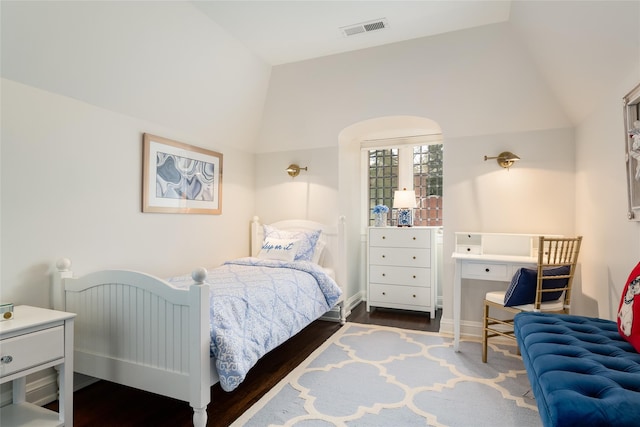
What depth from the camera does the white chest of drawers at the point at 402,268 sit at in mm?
3992

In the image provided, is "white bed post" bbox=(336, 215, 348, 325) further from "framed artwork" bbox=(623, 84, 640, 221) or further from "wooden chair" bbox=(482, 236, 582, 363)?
"framed artwork" bbox=(623, 84, 640, 221)

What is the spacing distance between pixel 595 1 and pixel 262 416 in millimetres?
2831

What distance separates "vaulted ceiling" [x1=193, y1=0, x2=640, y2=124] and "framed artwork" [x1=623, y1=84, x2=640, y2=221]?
181 millimetres

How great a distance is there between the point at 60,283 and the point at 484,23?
11.6 ft

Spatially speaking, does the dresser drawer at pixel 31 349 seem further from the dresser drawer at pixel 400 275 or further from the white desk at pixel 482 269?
the dresser drawer at pixel 400 275

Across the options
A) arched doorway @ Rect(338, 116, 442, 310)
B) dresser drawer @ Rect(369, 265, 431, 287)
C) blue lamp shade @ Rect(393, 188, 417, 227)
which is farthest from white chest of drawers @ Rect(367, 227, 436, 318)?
arched doorway @ Rect(338, 116, 442, 310)

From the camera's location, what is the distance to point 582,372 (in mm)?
1356

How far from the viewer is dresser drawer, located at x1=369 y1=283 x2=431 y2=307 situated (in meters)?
4.03

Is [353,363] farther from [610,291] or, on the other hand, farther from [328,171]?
[328,171]

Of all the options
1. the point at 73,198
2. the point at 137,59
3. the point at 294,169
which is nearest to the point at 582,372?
the point at 73,198

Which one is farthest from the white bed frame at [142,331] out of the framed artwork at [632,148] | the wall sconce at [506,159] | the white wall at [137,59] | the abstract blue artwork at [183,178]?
the wall sconce at [506,159]

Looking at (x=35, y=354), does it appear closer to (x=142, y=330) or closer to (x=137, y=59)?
(x=142, y=330)

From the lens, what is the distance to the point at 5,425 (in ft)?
5.76

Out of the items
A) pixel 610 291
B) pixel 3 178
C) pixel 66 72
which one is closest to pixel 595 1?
pixel 610 291
